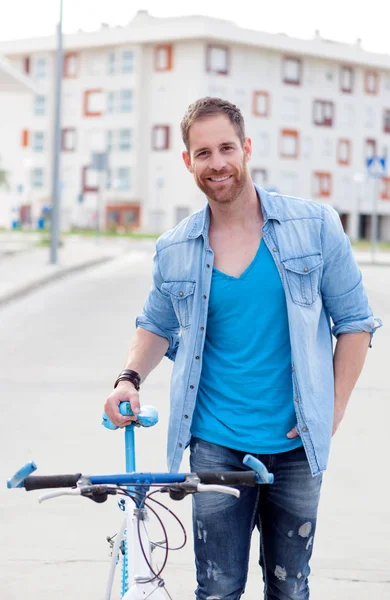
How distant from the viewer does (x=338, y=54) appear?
81312mm

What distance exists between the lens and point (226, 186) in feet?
11.5

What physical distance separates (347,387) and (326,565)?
6.69 ft

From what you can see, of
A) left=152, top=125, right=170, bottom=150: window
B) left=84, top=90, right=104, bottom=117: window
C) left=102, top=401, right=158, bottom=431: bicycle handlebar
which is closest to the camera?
left=102, top=401, right=158, bottom=431: bicycle handlebar

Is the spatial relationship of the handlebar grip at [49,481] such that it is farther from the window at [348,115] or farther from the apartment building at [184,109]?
the window at [348,115]

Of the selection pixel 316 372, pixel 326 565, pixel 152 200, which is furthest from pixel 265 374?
pixel 152 200

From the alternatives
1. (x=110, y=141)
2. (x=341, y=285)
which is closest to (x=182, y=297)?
(x=341, y=285)

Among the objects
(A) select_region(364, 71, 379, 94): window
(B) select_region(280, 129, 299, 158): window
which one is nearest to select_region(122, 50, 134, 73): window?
(B) select_region(280, 129, 299, 158): window

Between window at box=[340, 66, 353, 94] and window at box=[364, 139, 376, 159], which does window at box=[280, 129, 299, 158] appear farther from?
window at box=[364, 139, 376, 159]

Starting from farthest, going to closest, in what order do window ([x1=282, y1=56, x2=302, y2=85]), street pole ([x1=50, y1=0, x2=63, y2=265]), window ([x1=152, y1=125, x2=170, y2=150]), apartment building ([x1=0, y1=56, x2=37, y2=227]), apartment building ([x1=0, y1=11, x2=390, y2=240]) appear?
apartment building ([x1=0, y1=56, x2=37, y2=227]) < window ([x1=282, y1=56, x2=302, y2=85]) < window ([x1=152, y1=125, x2=170, y2=150]) < apartment building ([x1=0, y1=11, x2=390, y2=240]) < street pole ([x1=50, y1=0, x2=63, y2=265])

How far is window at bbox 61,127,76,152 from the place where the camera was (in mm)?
82375

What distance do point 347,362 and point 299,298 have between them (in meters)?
0.29

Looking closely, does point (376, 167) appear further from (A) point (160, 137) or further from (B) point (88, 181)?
(B) point (88, 181)

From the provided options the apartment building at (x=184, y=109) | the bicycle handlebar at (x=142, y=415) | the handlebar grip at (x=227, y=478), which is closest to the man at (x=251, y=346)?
the bicycle handlebar at (x=142, y=415)

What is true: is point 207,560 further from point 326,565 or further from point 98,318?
point 98,318
